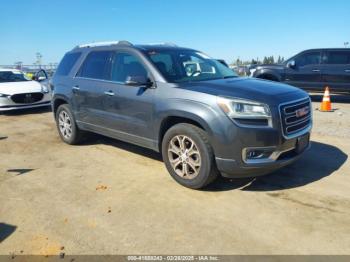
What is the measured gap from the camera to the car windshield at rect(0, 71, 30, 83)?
12.3 meters

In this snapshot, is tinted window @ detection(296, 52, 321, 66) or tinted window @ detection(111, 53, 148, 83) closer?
tinted window @ detection(111, 53, 148, 83)

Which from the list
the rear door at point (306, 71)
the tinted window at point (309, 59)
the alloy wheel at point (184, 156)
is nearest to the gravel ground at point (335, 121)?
the rear door at point (306, 71)

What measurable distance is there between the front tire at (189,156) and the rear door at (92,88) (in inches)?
63.8

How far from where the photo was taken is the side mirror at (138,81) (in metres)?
5.00

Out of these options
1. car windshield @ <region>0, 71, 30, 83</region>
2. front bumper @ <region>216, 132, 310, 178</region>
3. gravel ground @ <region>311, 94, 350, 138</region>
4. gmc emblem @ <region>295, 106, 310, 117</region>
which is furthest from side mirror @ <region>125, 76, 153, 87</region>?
car windshield @ <region>0, 71, 30, 83</region>

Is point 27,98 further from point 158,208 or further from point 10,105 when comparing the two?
point 158,208

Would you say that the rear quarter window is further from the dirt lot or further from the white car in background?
the white car in background

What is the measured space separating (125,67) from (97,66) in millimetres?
809

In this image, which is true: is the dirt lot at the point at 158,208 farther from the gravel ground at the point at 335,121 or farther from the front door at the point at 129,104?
the gravel ground at the point at 335,121

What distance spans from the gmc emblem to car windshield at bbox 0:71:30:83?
1043 centimetres

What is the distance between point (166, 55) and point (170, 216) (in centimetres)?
259

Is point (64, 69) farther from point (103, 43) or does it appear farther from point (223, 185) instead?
point (223, 185)

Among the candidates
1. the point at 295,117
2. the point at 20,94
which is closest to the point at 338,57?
the point at 295,117

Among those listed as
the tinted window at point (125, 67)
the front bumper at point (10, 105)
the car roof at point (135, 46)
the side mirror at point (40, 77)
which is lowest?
the front bumper at point (10, 105)
